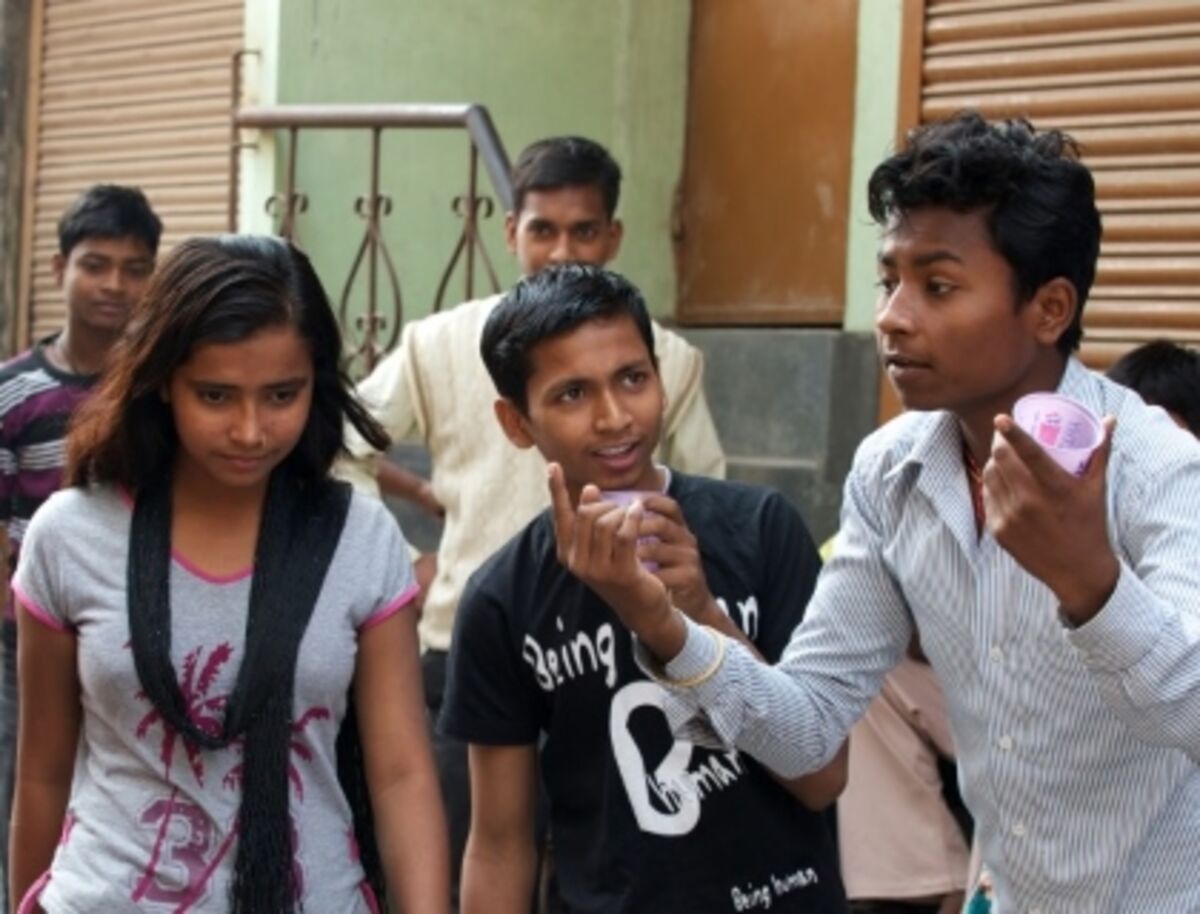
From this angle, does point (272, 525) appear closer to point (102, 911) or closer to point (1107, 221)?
point (102, 911)

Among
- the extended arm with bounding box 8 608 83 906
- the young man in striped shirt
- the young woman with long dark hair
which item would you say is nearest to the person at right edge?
the young woman with long dark hair

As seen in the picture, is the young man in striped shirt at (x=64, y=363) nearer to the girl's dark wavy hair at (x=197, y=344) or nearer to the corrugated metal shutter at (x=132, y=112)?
the girl's dark wavy hair at (x=197, y=344)

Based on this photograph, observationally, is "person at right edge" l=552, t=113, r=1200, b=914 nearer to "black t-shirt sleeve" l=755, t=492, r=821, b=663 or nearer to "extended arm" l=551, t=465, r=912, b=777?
"extended arm" l=551, t=465, r=912, b=777

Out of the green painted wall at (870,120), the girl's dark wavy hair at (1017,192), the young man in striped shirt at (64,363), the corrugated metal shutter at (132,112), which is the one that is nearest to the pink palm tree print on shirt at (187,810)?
the girl's dark wavy hair at (1017,192)

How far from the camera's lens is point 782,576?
134 inches

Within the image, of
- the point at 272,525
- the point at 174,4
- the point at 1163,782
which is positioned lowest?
the point at 1163,782

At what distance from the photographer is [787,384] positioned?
705 cm

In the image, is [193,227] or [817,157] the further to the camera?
[193,227]

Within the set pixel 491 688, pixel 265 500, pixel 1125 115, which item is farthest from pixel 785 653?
pixel 1125 115

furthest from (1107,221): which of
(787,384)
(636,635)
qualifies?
(636,635)

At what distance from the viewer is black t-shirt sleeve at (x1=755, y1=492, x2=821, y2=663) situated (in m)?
3.39

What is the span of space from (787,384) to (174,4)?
354 centimetres

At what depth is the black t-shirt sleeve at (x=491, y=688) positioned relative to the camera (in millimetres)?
3424

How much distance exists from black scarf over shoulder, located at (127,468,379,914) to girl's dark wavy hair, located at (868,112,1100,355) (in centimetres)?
105
